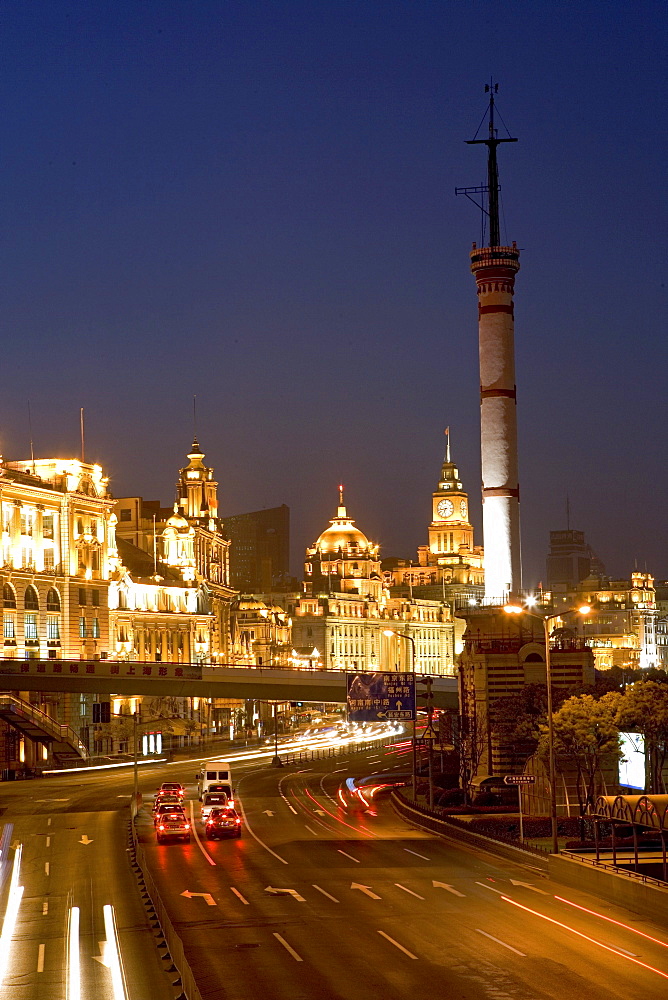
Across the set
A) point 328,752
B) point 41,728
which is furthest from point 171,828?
point 328,752

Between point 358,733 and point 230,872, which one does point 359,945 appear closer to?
point 230,872

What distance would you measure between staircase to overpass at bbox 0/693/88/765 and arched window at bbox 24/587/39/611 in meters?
10.8

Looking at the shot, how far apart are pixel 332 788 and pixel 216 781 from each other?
21.9 metres

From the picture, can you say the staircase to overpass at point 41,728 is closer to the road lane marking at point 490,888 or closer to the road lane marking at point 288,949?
the road lane marking at point 490,888

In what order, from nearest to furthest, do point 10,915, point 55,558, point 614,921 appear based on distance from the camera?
point 614,921, point 10,915, point 55,558

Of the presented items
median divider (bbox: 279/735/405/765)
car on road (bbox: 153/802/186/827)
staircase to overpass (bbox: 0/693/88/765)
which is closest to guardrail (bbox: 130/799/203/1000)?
car on road (bbox: 153/802/186/827)

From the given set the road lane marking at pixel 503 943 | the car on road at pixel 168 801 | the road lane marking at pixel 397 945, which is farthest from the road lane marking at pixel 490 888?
the car on road at pixel 168 801

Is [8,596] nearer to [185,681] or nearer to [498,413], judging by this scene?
[185,681]

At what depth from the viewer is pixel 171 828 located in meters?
65.8

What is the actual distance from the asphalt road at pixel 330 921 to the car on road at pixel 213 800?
6.84 ft

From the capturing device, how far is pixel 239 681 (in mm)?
106000

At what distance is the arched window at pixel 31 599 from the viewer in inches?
5207

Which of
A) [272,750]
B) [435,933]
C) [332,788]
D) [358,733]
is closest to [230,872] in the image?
[435,933]

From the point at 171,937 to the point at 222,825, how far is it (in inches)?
1244
